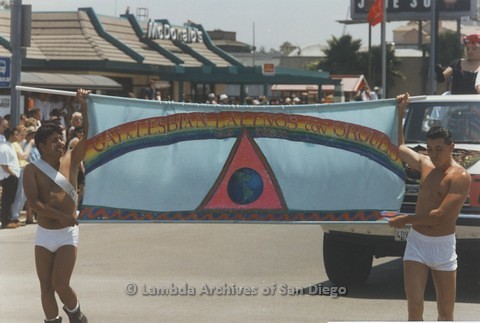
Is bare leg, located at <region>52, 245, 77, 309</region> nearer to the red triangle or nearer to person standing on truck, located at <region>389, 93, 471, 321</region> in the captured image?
the red triangle

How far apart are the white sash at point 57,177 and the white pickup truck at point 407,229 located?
3297mm

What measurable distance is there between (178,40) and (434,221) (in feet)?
158

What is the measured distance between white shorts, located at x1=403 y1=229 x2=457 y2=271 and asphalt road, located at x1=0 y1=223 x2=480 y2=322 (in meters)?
2.14

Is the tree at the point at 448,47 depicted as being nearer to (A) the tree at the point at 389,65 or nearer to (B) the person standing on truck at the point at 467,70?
(A) the tree at the point at 389,65

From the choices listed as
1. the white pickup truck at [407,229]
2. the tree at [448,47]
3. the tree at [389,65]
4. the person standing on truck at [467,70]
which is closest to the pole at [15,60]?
the person standing on truck at [467,70]

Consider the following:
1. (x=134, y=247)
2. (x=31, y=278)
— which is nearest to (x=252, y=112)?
(x=31, y=278)

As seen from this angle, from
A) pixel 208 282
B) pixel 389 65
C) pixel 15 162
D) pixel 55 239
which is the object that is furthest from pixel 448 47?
pixel 55 239

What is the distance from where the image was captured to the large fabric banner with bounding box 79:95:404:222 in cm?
962

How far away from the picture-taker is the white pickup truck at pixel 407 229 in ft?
36.0

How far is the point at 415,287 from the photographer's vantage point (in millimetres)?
7992

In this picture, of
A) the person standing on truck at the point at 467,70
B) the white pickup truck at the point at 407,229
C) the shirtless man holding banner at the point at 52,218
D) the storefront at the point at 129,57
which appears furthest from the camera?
the storefront at the point at 129,57

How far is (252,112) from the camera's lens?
9.66 metres

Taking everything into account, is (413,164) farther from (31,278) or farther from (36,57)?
(36,57)

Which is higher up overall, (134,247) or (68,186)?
(68,186)
